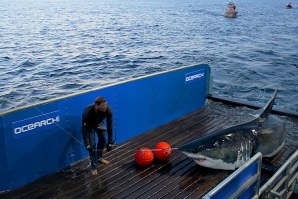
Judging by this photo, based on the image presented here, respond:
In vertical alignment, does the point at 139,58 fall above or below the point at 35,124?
below

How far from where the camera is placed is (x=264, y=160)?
8352mm

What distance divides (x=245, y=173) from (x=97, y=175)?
3766mm

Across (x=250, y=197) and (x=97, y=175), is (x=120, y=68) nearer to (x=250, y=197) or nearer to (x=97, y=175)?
(x=97, y=175)

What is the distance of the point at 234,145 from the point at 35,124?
4635 millimetres

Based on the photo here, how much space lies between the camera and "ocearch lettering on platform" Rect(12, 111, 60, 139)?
6973mm

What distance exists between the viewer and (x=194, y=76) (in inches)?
462

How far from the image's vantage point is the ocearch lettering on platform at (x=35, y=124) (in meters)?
6.97

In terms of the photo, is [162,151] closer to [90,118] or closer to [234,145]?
[234,145]

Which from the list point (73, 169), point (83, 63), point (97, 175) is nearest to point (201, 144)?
point (97, 175)

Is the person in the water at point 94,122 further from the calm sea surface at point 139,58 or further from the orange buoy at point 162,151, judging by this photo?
the calm sea surface at point 139,58

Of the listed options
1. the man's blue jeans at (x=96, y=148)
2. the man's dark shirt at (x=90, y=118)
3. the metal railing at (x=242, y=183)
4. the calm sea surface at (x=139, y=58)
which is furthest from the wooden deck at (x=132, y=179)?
the calm sea surface at (x=139, y=58)

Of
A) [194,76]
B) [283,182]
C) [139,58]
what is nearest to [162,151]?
[283,182]

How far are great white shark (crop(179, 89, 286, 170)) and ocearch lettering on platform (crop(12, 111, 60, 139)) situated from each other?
9.98 feet

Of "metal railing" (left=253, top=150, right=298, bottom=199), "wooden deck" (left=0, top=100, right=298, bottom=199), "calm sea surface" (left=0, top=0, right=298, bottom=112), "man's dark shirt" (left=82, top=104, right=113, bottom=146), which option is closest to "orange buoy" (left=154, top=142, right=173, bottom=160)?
"wooden deck" (left=0, top=100, right=298, bottom=199)
